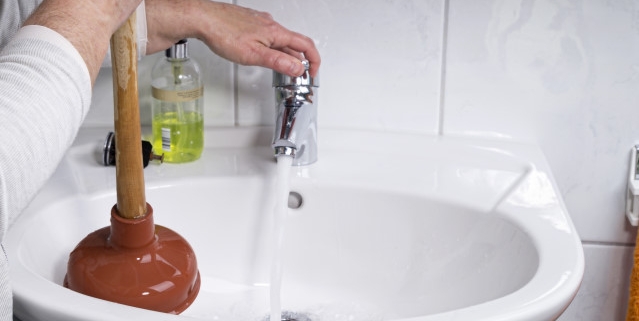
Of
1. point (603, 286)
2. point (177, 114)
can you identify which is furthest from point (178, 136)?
point (603, 286)

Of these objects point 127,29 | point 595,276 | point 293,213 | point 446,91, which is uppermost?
point 127,29

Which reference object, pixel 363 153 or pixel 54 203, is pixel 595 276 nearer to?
pixel 363 153

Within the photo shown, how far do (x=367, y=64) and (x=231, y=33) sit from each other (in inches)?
6.5

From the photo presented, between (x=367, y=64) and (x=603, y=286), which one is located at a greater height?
(x=367, y=64)

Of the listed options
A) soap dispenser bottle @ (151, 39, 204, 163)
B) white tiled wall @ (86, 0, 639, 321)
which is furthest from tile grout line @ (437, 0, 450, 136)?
soap dispenser bottle @ (151, 39, 204, 163)

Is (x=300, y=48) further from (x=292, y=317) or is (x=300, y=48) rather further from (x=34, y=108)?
(x=34, y=108)

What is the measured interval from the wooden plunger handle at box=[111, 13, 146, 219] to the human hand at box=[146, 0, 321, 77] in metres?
0.21

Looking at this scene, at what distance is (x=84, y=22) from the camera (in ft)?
1.83

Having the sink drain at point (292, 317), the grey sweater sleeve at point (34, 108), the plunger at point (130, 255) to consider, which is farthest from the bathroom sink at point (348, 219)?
the grey sweater sleeve at point (34, 108)

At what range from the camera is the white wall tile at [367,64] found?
0.90m

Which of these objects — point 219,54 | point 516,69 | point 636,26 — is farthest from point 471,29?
point 219,54

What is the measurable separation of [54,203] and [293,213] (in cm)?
24

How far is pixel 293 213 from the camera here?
871 mm

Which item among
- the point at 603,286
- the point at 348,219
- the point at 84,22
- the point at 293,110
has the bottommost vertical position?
the point at 603,286
